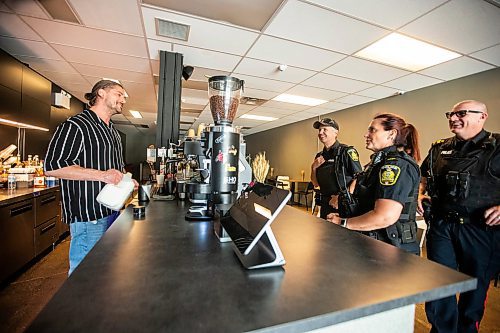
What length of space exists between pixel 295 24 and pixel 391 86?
2.50 meters

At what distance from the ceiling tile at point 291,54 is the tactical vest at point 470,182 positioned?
5.59 feet

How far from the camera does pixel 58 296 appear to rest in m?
0.49

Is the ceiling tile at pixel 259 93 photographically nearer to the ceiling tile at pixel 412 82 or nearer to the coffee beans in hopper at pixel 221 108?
the ceiling tile at pixel 412 82

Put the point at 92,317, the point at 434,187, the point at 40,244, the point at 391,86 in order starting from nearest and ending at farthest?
the point at 92,317 → the point at 434,187 → the point at 40,244 → the point at 391,86

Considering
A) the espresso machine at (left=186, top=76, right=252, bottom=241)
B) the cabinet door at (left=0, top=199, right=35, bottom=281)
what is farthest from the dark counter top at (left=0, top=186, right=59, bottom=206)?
the espresso machine at (left=186, top=76, right=252, bottom=241)

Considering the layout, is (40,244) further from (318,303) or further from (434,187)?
(434,187)

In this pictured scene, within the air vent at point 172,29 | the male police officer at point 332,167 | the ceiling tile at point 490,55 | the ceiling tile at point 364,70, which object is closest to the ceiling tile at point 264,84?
the ceiling tile at point 364,70

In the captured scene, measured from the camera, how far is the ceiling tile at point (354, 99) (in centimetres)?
472

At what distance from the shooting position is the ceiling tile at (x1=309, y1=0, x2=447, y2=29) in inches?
76.7

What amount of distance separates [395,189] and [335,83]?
9.87 feet

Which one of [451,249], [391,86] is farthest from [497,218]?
[391,86]

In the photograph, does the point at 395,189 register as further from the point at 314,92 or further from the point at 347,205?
the point at 314,92

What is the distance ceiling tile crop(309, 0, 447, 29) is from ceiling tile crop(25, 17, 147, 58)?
1963 mm

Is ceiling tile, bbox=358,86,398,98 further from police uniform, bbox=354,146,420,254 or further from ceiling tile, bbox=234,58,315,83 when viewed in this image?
police uniform, bbox=354,146,420,254
